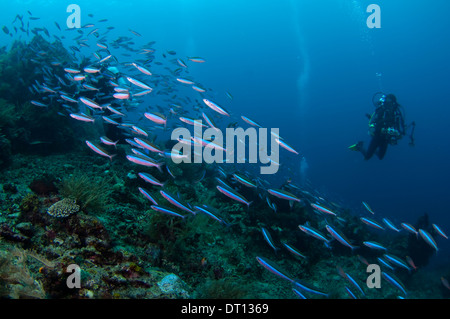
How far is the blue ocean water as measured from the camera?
77500 millimetres

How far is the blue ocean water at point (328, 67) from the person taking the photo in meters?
77.5

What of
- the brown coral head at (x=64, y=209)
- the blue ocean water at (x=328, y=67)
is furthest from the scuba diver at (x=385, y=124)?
the blue ocean water at (x=328, y=67)

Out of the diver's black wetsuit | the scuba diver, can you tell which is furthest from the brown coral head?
the diver's black wetsuit

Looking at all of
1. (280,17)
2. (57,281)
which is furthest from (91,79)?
(280,17)

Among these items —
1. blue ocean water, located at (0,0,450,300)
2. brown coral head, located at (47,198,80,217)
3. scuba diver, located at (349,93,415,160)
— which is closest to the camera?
brown coral head, located at (47,198,80,217)

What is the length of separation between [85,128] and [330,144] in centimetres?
11743

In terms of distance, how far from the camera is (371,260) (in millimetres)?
9289

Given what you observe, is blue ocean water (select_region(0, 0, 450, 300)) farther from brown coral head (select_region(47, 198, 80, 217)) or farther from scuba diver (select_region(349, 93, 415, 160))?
brown coral head (select_region(47, 198, 80, 217))

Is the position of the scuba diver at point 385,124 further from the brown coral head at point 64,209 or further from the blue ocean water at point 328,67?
the blue ocean water at point 328,67

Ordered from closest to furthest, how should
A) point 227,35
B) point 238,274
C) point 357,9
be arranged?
point 238,274, point 357,9, point 227,35

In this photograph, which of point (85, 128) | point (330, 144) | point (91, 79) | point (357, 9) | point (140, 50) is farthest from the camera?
point (330, 144)
